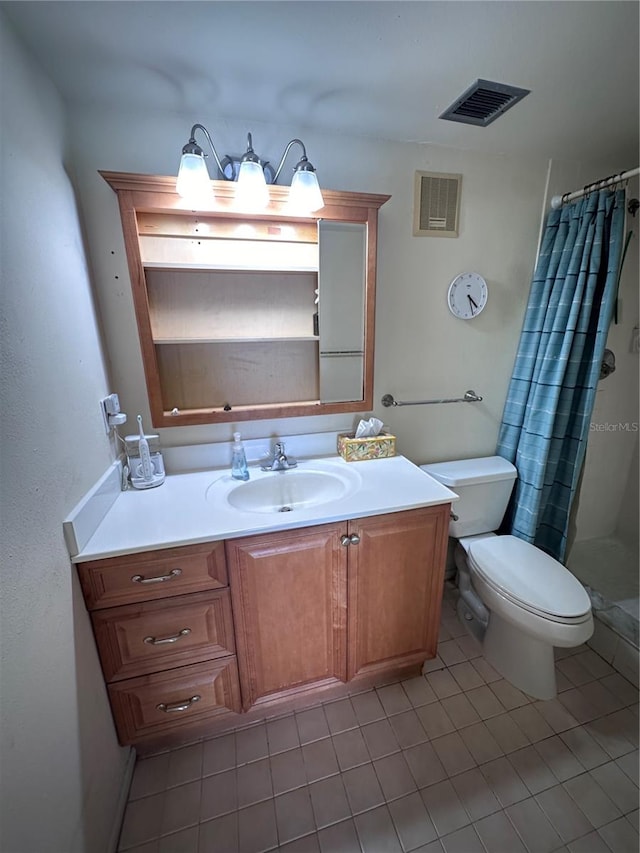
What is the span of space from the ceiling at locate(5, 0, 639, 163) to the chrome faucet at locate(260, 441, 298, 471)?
120cm

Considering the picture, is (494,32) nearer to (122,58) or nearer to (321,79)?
(321,79)

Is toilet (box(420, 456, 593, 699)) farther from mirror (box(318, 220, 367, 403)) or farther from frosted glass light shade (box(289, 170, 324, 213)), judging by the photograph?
frosted glass light shade (box(289, 170, 324, 213))

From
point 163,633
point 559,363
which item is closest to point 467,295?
point 559,363

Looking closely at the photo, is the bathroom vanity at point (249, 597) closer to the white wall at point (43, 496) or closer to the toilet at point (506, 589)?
the white wall at point (43, 496)

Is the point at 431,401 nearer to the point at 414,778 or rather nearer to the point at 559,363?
the point at 559,363

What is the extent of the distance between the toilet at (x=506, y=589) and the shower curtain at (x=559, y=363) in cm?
13

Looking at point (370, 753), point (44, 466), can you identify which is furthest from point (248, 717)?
point (44, 466)

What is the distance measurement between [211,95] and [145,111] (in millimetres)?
251

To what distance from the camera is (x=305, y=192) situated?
1.17 m

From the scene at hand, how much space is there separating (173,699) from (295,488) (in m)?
0.81

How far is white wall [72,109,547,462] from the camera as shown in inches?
46.5

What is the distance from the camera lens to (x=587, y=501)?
2037 millimetres

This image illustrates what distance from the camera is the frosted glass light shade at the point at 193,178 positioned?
1.05 metres

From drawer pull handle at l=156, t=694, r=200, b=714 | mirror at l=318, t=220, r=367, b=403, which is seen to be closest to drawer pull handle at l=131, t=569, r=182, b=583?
drawer pull handle at l=156, t=694, r=200, b=714
